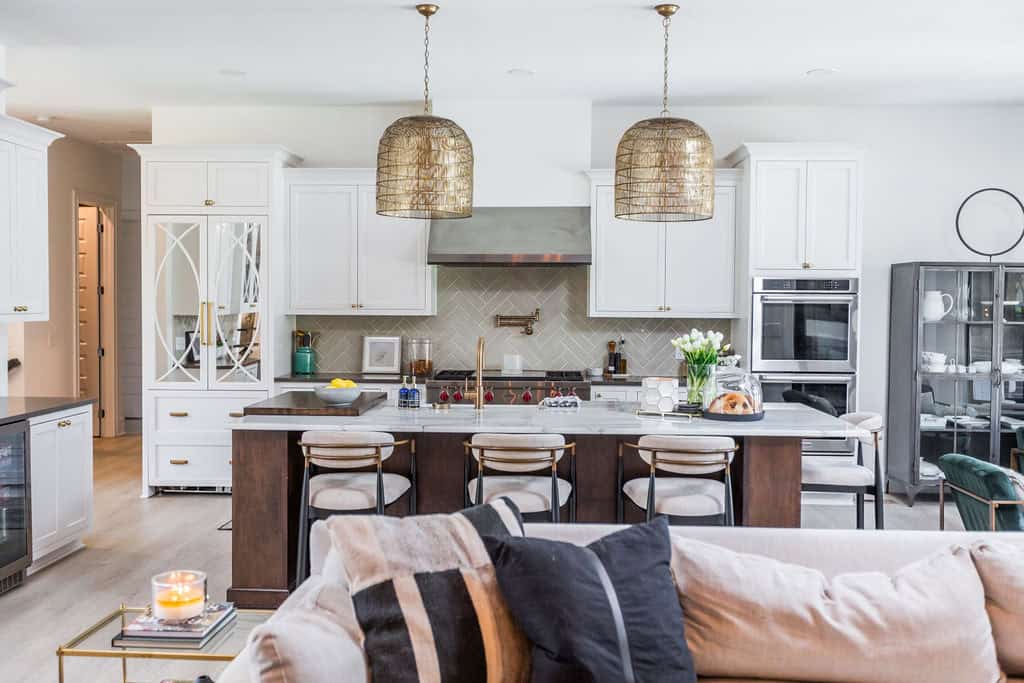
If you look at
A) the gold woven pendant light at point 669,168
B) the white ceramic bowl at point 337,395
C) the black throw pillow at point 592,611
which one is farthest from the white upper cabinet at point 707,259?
the black throw pillow at point 592,611

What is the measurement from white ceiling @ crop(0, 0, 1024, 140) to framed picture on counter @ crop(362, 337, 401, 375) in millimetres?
1825

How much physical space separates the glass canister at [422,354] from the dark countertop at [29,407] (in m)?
2.39

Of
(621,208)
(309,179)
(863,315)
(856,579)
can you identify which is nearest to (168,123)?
(309,179)

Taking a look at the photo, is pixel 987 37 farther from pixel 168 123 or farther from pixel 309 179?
pixel 168 123

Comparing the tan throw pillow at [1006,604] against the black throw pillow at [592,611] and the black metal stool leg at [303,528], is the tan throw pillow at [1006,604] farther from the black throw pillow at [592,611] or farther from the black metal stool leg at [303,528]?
the black metal stool leg at [303,528]

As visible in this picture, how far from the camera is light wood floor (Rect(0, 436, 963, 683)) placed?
11.1 feet

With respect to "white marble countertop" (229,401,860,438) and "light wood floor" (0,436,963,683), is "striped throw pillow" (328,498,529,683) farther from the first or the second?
"white marble countertop" (229,401,860,438)

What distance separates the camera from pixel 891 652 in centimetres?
209

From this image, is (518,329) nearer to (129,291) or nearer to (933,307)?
(933,307)

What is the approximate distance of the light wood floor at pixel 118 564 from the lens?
11.1ft

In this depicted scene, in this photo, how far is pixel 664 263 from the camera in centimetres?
629

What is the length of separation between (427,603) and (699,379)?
8.81 ft

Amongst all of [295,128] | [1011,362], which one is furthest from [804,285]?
[295,128]

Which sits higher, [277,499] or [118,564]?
[277,499]
